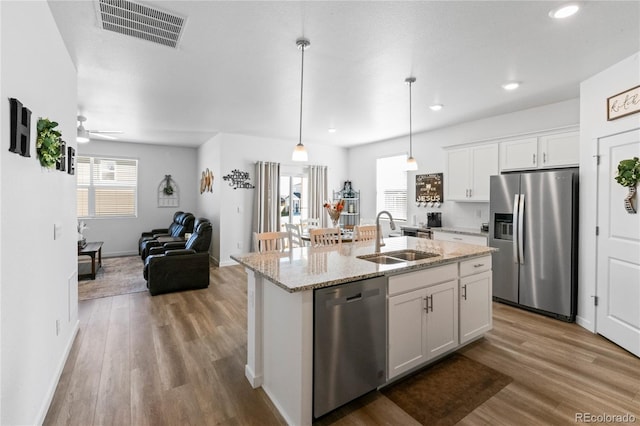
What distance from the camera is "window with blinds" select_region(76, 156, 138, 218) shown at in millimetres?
7109

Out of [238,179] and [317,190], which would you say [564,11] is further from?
[317,190]

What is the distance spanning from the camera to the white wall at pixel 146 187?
727cm

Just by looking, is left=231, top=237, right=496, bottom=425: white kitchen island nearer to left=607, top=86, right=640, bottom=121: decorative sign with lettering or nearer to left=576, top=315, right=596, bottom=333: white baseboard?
left=576, top=315, right=596, bottom=333: white baseboard

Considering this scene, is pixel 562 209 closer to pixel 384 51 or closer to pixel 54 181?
pixel 384 51

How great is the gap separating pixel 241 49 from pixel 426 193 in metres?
4.34

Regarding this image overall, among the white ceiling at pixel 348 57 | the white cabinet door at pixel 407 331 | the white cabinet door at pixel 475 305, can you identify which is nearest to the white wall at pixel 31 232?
the white ceiling at pixel 348 57

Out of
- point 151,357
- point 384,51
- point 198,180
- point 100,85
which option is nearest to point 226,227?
point 198,180

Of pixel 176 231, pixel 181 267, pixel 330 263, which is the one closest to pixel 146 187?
pixel 176 231

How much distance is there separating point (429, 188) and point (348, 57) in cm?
363

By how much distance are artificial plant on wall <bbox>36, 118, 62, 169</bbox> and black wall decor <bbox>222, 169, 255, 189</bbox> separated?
4212 mm

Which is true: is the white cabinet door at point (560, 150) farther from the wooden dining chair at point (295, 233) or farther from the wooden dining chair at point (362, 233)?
the wooden dining chair at point (295, 233)

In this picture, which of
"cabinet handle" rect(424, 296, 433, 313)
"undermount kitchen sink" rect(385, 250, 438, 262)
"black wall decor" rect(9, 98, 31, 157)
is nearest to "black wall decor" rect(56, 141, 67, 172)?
"black wall decor" rect(9, 98, 31, 157)

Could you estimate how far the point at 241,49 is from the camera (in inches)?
109

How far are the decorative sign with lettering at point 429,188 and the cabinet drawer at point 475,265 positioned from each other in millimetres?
2780
